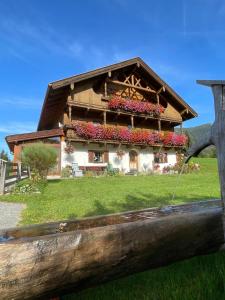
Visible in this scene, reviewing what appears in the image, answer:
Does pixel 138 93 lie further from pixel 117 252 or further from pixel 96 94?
pixel 117 252

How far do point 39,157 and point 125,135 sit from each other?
908 centimetres

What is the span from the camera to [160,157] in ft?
79.4

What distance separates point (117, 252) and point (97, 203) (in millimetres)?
5674

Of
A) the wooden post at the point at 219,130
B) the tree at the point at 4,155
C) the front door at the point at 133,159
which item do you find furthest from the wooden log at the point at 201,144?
the tree at the point at 4,155

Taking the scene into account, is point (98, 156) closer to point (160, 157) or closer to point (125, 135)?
point (125, 135)

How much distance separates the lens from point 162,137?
928 inches

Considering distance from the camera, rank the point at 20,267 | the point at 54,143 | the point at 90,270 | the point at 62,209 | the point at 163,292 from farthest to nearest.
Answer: the point at 54,143 < the point at 62,209 < the point at 163,292 < the point at 90,270 < the point at 20,267

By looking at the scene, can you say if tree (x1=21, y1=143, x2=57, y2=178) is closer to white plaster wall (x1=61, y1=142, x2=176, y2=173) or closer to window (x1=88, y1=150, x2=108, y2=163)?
white plaster wall (x1=61, y1=142, x2=176, y2=173)

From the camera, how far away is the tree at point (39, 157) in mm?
13656

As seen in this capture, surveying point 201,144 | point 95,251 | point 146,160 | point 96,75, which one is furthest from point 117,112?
point 95,251

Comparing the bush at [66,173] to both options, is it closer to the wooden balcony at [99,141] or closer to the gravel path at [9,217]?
the wooden balcony at [99,141]

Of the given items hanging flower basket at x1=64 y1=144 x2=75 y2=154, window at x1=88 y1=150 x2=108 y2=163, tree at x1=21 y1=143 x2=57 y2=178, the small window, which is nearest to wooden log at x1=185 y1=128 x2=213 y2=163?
tree at x1=21 y1=143 x2=57 y2=178

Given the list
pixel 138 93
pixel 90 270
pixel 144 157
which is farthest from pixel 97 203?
pixel 138 93

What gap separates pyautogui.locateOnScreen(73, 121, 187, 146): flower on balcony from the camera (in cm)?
2006
